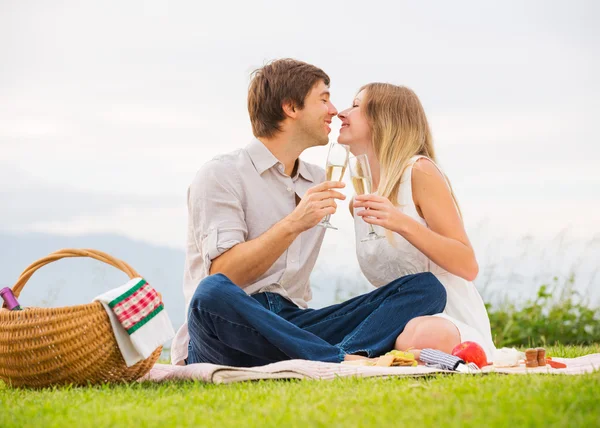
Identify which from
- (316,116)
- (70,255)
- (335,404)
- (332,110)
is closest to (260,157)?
(316,116)

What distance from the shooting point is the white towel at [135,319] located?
12.0ft

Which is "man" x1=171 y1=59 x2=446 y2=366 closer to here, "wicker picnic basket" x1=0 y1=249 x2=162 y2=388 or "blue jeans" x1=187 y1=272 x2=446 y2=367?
"blue jeans" x1=187 y1=272 x2=446 y2=367

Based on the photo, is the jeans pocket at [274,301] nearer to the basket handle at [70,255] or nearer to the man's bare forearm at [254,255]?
the man's bare forearm at [254,255]

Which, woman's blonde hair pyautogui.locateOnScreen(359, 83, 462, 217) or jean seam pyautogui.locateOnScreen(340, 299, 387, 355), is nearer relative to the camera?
jean seam pyautogui.locateOnScreen(340, 299, 387, 355)

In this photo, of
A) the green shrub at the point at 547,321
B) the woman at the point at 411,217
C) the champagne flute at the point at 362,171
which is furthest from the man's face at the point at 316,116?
the green shrub at the point at 547,321

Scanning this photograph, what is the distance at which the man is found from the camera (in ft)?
12.3

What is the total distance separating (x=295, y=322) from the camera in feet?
13.9

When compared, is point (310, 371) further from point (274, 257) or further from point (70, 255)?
point (70, 255)

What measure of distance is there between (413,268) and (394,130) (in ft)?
2.71

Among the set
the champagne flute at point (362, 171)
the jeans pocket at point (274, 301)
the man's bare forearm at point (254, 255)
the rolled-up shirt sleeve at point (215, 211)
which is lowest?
the jeans pocket at point (274, 301)

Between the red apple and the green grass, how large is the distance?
1.52ft

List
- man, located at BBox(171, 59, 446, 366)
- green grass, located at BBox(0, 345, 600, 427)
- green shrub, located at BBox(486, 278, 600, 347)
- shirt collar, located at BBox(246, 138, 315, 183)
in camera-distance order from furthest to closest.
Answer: green shrub, located at BBox(486, 278, 600, 347) < shirt collar, located at BBox(246, 138, 315, 183) < man, located at BBox(171, 59, 446, 366) < green grass, located at BBox(0, 345, 600, 427)

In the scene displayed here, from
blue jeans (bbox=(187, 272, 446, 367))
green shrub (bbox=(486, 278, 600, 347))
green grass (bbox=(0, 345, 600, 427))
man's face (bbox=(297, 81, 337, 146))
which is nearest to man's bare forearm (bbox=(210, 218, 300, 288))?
blue jeans (bbox=(187, 272, 446, 367))

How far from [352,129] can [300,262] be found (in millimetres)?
871
